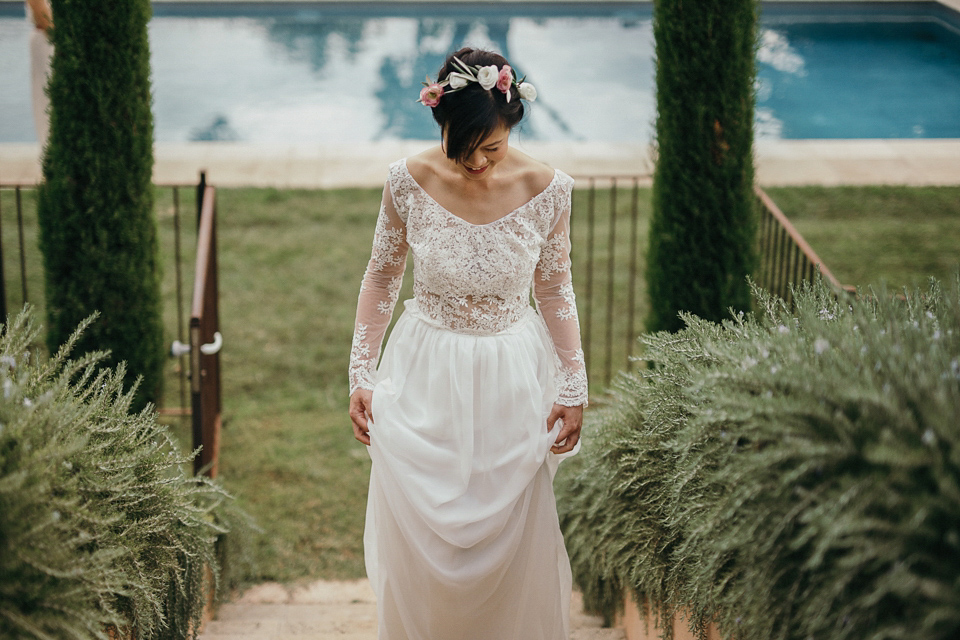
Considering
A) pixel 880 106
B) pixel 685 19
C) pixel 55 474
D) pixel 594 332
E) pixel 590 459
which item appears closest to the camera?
pixel 55 474

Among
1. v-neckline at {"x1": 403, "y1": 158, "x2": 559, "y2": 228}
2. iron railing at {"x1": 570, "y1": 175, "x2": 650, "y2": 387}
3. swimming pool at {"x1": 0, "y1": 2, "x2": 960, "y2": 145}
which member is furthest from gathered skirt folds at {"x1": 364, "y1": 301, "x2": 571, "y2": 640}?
swimming pool at {"x1": 0, "y1": 2, "x2": 960, "y2": 145}

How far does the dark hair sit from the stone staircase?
1759 millimetres

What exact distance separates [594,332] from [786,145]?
380 cm

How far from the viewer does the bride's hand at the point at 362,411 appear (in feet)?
8.82

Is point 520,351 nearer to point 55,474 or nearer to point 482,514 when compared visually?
point 482,514

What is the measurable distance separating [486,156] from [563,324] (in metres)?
0.54

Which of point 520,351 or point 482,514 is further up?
point 520,351

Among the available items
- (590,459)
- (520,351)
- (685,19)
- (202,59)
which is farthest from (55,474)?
(202,59)

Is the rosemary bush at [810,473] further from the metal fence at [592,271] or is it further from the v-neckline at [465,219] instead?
the metal fence at [592,271]

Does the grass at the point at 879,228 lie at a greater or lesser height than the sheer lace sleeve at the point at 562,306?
lesser

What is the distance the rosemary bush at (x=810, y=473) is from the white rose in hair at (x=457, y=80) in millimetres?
898

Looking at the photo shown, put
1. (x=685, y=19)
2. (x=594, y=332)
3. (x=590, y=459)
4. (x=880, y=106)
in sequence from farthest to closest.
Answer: (x=880, y=106), (x=594, y=332), (x=685, y=19), (x=590, y=459)

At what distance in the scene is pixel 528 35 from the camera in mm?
13992

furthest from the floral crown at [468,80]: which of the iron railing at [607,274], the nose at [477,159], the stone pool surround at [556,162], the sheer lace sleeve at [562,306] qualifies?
the stone pool surround at [556,162]
